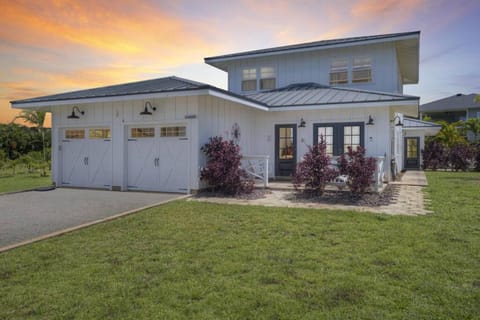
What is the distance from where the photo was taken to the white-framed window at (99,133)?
11.8 meters

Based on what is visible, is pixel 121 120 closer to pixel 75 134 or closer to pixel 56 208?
pixel 75 134

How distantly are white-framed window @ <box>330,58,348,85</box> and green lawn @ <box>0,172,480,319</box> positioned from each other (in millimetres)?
10998

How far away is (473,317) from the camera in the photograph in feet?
9.52

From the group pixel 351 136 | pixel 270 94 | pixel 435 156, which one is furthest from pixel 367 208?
pixel 435 156

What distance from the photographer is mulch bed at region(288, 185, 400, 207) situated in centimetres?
848

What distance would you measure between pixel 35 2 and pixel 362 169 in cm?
1045

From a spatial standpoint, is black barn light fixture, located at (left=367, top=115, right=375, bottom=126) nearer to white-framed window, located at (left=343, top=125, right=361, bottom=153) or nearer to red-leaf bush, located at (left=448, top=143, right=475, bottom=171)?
white-framed window, located at (left=343, top=125, right=361, bottom=153)

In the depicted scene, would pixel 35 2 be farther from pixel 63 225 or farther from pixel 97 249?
pixel 97 249

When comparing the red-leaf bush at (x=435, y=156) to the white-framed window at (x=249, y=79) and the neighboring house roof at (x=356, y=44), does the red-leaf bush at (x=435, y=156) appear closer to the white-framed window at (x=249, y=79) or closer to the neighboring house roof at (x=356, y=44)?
the neighboring house roof at (x=356, y=44)

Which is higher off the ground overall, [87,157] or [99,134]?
[99,134]

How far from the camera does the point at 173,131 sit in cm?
1073

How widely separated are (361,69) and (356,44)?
1.18m

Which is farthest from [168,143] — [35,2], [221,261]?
[221,261]

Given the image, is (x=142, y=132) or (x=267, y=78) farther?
(x=267, y=78)
